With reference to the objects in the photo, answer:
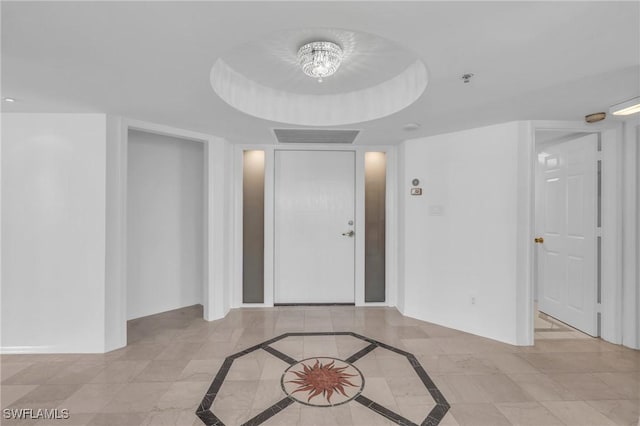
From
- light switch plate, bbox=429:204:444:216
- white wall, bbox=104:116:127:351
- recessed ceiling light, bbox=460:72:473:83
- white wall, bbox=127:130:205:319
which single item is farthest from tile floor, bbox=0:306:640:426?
recessed ceiling light, bbox=460:72:473:83

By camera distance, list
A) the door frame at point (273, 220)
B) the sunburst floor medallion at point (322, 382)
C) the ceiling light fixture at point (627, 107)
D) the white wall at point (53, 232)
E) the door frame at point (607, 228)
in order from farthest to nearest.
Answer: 1. the door frame at point (273, 220)
2. the door frame at point (607, 228)
3. the white wall at point (53, 232)
4. the ceiling light fixture at point (627, 107)
5. the sunburst floor medallion at point (322, 382)

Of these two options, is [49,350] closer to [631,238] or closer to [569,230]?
[569,230]

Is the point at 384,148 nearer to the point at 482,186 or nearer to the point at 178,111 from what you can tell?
the point at 482,186

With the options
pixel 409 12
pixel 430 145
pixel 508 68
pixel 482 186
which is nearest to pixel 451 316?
pixel 482 186

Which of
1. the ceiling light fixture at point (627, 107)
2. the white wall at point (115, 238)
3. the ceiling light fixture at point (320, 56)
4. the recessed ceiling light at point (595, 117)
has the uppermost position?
the ceiling light fixture at point (320, 56)

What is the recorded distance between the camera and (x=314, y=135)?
338cm

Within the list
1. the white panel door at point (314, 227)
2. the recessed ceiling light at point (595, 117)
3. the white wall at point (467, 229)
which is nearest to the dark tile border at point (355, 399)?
the white wall at point (467, 229)

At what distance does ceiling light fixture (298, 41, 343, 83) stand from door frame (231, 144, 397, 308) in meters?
1.99

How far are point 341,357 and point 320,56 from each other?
243 cm

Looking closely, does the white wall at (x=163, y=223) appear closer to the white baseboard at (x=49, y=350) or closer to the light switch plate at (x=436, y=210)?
the white baseboard at (x=49, y=350)

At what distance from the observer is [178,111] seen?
2.64 m

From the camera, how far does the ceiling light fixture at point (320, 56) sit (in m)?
1.85

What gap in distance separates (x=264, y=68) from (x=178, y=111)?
0.93 meters

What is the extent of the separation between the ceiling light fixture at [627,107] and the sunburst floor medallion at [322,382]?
2.93 metres
